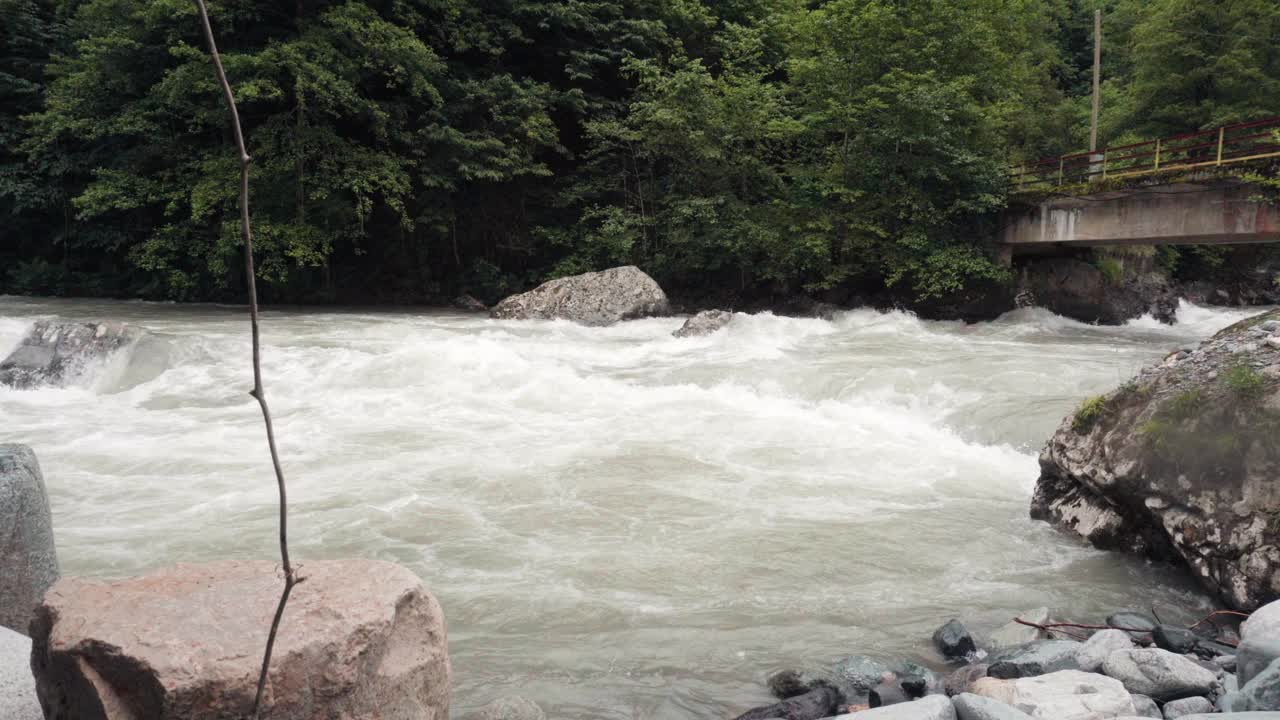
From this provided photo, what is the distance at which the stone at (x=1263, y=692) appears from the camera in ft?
9.74

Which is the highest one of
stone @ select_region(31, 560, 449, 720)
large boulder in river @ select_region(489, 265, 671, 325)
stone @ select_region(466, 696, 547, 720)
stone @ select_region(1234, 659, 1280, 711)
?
large boulder in river @ select_region(489, 265, 671, 325)

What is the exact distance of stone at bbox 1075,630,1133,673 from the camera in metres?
3.85

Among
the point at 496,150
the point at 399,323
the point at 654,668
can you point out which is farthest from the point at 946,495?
the point at 496,150

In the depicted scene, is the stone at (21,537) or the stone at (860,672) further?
the stone at (860,672)

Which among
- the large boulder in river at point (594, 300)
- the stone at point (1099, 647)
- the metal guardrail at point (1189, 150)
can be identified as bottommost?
the stone at point (1099, 647)

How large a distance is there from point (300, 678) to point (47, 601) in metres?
0.89

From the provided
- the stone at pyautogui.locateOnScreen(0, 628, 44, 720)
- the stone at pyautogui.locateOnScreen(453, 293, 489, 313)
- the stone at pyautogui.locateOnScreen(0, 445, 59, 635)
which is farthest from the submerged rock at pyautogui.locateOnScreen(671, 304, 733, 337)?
the stone at pyautogui.locateOnScreen(0, 628, 44, 720)

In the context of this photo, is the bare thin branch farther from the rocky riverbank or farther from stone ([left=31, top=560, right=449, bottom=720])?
the rocky riverbank

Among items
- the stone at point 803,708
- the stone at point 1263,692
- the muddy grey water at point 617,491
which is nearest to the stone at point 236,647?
the muddy grey water at point 617,491

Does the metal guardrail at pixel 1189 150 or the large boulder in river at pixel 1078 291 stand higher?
the metal guardrail at pixel 1189 150

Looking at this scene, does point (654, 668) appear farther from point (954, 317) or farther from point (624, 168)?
point (624, 168)

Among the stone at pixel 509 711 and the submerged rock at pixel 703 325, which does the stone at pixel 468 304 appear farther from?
the stone at pixel 509 711

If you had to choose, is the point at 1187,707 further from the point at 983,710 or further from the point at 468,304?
the point at 468,304

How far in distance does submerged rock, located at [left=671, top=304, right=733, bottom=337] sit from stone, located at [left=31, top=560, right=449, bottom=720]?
13.4 m
